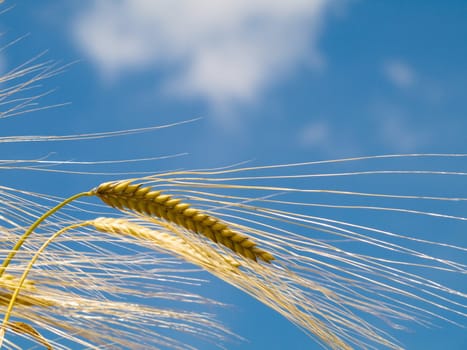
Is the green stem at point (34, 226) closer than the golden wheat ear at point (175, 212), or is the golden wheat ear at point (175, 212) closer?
the golden wheat ear at point (175, 212)

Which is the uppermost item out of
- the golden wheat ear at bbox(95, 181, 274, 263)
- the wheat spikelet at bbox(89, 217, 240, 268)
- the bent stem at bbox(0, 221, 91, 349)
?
the golden wheat ear at bbox(95, 181, 274, 263)

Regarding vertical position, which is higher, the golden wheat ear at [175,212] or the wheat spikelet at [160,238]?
the golden wheat ear at [175,212]

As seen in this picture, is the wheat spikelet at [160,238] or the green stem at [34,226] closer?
the wheat spikelet at [160,238]

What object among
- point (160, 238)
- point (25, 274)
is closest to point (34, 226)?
point (25, 274)

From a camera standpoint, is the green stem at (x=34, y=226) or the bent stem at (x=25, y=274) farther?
the green stem at (x=34, y=226)

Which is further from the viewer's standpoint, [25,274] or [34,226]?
[34,226]

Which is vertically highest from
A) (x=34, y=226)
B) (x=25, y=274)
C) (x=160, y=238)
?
(x=160, y=238)

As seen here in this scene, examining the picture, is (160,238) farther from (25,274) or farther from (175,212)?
(25,274)

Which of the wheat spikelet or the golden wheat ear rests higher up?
the golden wheat ear

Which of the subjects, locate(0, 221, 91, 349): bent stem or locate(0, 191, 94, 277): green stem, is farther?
locate(0, 191, 94, 277): green stem

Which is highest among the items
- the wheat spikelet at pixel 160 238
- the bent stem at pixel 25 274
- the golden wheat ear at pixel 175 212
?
the golden wheat ear at pixel 175 212
